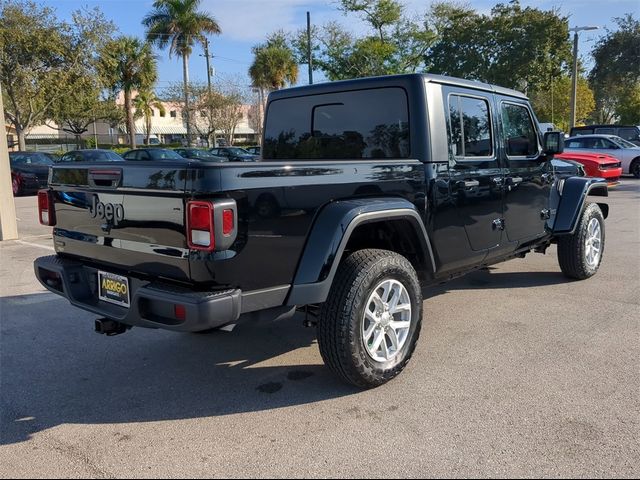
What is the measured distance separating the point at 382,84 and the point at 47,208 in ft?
8.56

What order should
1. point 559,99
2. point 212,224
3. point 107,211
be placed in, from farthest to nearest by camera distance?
1. point 559,99
2. point 107,211
3. point 212,224

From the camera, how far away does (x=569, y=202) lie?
588 cm

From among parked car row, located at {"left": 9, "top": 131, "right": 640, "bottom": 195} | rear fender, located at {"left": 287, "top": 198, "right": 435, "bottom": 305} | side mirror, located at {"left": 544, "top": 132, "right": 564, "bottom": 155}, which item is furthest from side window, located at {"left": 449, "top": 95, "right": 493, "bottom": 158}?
parked car row, located at {"left": 9, "top": 131, "right": 640, "bottom": 195}

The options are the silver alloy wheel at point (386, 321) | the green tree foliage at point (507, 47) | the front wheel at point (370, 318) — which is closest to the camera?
the front wheel at point (370, 318)

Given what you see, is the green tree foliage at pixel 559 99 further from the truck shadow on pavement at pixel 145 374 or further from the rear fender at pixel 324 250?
the rear fender at pixel 324 250

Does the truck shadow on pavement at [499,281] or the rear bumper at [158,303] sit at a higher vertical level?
the rear bumper at [158,303]

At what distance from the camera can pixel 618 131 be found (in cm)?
2405

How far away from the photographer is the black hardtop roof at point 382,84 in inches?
158

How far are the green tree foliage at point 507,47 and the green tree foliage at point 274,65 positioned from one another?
10820 mm

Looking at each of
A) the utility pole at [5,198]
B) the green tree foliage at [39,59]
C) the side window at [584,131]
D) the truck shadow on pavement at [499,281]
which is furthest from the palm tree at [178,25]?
the truck shadow on pavement at [499,281]

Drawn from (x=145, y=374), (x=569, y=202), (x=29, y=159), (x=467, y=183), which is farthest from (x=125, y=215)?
(x=29, y=159)

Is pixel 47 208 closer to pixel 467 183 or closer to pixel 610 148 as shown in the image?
pixel 467 183

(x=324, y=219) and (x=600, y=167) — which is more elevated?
(x=600, y=167)

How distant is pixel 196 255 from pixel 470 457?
67.9 inches
